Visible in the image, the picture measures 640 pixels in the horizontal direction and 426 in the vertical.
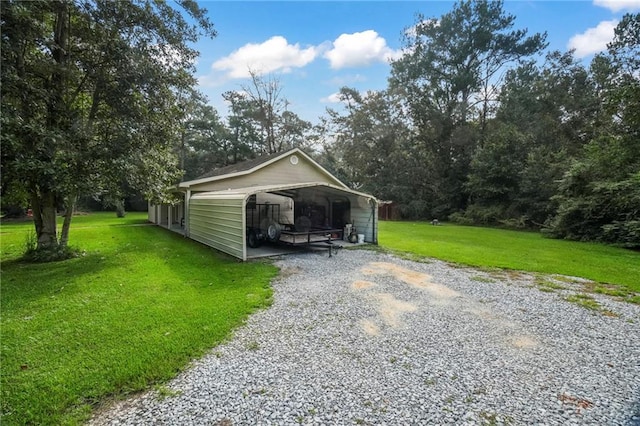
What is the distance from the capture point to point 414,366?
3.29m

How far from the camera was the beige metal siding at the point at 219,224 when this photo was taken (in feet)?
28.0

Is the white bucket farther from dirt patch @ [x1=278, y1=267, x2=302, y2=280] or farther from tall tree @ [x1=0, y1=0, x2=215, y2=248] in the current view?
tall tree @ [x1=0, y1=0, x2=215, y2=248]

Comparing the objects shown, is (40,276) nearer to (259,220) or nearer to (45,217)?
(45,217)

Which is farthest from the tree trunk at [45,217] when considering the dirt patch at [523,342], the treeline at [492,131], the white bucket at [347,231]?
the treeline at [492,131]

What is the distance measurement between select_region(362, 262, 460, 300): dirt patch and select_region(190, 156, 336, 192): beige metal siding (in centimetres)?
769

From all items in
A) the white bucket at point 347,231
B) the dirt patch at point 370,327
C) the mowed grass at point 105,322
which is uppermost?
the white bucket at point 347,231

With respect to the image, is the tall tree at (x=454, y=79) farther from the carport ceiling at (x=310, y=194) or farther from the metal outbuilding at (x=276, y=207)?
the carport ceiling at (x=310, y=194)

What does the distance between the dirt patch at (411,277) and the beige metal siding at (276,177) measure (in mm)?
7690

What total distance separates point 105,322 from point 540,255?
38.0 ft

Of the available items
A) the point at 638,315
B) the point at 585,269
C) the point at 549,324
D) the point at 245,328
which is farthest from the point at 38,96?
the point at 585,269

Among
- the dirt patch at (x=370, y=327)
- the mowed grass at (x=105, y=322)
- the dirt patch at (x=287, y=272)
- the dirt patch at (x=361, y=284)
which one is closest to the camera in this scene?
the mowed grass at (x=105, y=322)

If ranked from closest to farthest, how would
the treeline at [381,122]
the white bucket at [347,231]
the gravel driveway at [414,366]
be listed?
1. the gravel driveway at [414,366]
2. the treeline at [381,122]
3. the white bucket at [347,231]

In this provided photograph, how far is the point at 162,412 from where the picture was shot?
256 cm

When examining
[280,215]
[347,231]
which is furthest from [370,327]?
[280,215]
